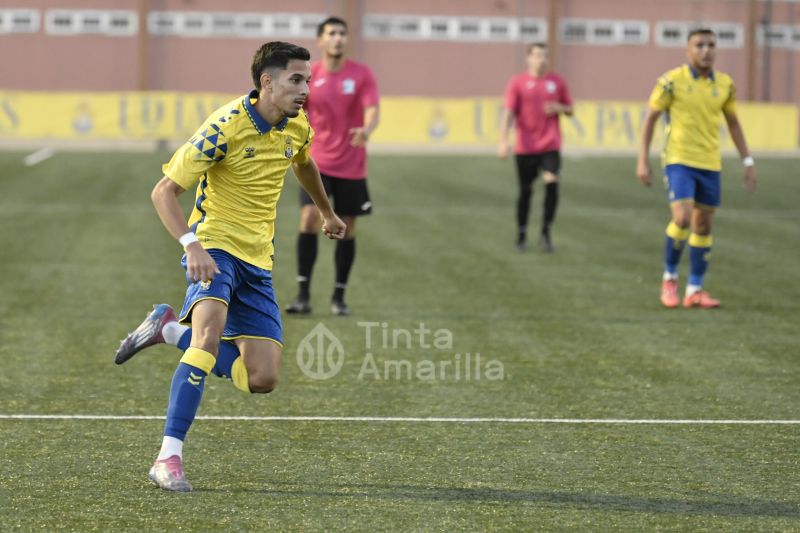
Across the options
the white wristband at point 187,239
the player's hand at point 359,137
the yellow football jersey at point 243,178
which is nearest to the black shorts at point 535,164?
the player's hand at point 359,137

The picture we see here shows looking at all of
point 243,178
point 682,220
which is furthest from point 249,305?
point 682,220

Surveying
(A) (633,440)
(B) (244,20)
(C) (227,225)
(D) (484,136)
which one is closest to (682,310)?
(A) (633,440)

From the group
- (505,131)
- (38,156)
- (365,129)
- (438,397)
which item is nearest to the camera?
(438,397)

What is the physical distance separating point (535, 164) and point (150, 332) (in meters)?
9.49

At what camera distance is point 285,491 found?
18.7 ft

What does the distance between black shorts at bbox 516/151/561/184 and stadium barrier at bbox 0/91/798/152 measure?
67.0 feet

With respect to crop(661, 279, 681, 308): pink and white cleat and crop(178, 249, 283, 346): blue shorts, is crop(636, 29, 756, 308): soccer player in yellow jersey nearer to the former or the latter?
crop(661, 279, 681, 308): pink and white cleat

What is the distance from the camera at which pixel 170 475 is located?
5.60m

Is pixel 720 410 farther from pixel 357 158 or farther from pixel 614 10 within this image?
pixel 614 10

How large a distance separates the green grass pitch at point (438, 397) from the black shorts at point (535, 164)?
859mm

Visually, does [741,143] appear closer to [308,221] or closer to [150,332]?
[308,221]

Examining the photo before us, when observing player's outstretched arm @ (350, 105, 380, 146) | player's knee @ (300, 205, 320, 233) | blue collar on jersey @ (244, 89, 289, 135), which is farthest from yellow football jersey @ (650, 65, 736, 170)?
blue collar on jersey @ (244, 89, 289, 135)

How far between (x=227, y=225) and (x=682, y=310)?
19.4 ft

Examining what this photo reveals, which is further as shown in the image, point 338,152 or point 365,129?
point 338,152
